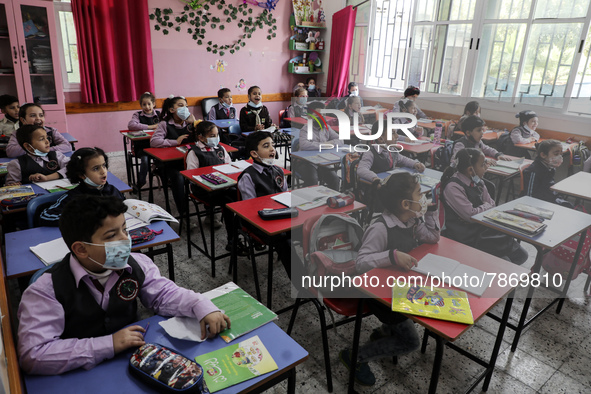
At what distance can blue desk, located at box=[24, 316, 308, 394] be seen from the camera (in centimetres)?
104

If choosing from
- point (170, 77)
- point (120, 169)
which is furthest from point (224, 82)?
point (120, 169)

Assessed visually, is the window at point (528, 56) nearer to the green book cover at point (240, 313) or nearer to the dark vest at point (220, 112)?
the green book cover at point (240, 313)

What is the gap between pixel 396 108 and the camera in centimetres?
182

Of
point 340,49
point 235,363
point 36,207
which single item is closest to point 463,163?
Result: point 235,363

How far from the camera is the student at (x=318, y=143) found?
5.71 ft

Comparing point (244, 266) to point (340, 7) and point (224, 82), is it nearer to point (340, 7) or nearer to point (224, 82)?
point (224, 82)

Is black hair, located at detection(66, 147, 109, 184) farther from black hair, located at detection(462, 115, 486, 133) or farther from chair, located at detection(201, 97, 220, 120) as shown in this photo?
chair, located at detection(201, 97, 220, 120)

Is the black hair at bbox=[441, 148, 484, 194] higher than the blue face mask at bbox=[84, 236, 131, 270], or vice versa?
the black hair at bbox=[441, 148, 484, 194]

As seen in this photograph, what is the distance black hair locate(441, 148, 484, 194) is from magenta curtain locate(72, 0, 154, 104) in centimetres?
507

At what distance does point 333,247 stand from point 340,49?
5818 millimetres

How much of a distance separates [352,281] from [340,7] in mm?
6403

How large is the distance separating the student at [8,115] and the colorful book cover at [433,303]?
4145 mm

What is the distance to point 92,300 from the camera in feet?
4.11

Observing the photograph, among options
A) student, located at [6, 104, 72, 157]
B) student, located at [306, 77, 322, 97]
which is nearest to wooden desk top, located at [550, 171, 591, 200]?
student, located at [6, 104, 72, 157]
